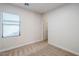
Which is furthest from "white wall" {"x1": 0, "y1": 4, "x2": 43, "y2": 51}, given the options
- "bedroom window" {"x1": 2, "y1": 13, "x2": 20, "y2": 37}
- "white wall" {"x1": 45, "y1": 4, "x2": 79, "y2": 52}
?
"white wall" {"x1": 45, "y1": 4, "x2": 79, "y2": 52}

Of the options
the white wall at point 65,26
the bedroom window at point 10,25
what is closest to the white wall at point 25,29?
the bedroom window at point 10,25

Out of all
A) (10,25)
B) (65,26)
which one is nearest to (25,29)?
(10,25)

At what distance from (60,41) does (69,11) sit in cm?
165

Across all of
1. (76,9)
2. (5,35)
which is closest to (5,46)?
(5,35)

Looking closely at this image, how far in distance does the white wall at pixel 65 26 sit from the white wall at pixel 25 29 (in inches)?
49.4

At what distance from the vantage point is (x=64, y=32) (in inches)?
132

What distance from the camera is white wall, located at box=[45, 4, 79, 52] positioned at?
278 centimetres

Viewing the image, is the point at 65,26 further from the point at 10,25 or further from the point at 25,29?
the point at 10,25

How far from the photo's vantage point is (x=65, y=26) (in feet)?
10.8

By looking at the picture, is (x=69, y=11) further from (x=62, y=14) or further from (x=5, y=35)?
(x=5, y=35)

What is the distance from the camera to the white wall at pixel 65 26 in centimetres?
278

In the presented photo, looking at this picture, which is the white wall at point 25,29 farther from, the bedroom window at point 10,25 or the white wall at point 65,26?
the white wall at point 65,26

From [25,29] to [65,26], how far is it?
2430 mm

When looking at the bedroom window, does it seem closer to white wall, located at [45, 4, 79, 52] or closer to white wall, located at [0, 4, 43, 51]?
white wall, located at [0, 4, 43, 51]
